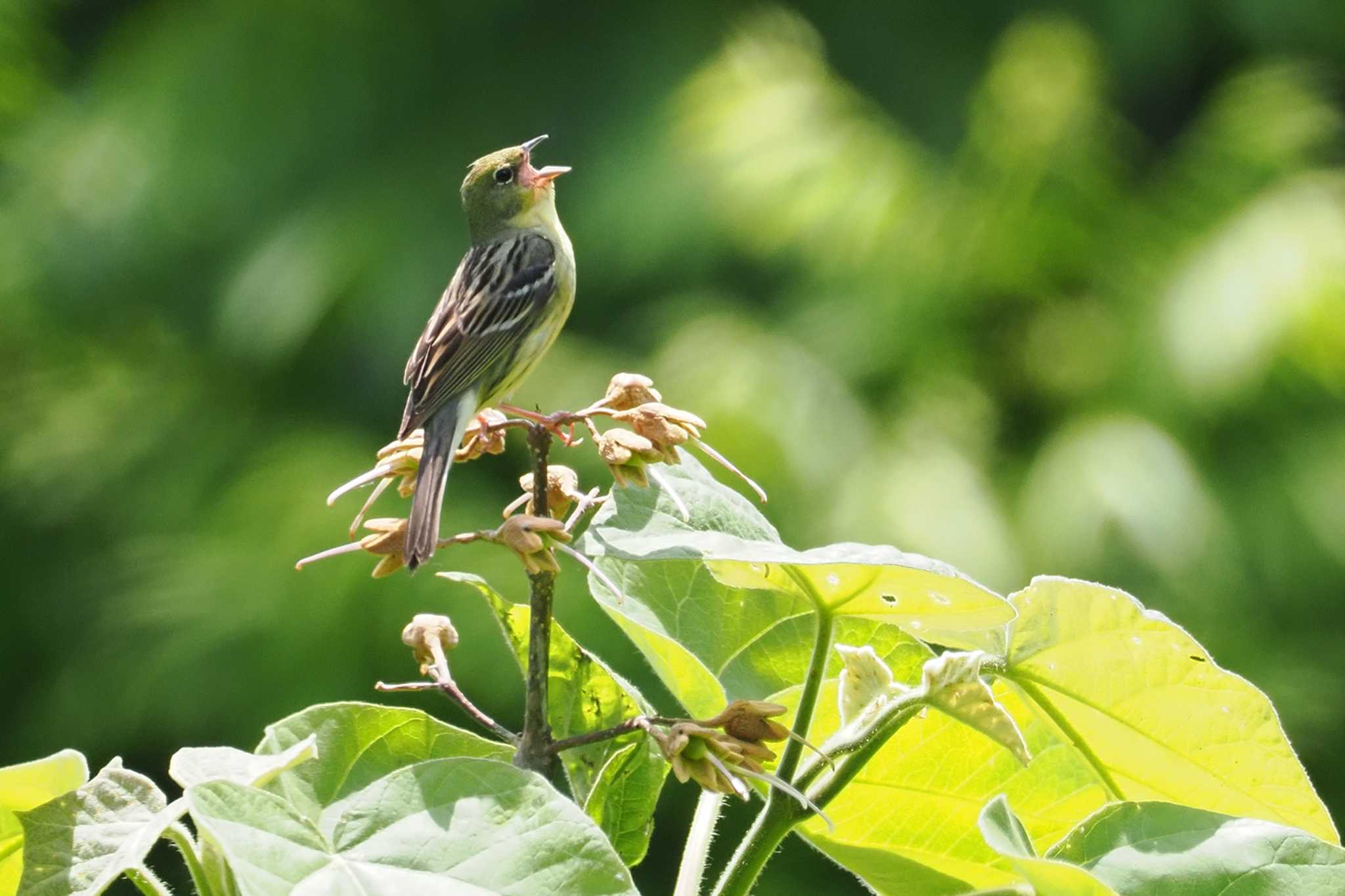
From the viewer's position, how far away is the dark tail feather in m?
0.94

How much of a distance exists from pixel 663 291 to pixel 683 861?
4.71m

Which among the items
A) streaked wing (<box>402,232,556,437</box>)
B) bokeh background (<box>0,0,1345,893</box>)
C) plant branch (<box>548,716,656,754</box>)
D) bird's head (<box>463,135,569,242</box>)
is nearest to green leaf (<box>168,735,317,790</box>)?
plant branch (<box>548,716,656,754</box>)

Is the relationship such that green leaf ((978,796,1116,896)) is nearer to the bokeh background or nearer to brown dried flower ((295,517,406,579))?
brown dried flower ((295,517,406,579))

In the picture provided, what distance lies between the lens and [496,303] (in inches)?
74.2

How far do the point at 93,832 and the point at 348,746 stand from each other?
0.15 metres

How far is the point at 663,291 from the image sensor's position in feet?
18.1

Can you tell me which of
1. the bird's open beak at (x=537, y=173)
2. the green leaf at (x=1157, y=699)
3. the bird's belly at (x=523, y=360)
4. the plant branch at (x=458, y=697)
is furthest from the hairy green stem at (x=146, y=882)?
the bird's open beak at (x=537, y=173)

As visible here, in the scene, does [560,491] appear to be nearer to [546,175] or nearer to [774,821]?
[774,821]

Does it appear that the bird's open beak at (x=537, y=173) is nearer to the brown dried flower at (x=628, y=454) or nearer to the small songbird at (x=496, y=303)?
the small songbird at (x=496, y=303)

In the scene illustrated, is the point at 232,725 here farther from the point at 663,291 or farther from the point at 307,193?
the point at 307,193

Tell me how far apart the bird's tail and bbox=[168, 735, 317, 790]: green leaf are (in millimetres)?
135

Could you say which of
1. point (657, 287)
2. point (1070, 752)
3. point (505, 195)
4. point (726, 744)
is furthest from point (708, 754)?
point (657, 287)

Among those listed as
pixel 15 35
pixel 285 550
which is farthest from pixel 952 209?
pixel 15 35

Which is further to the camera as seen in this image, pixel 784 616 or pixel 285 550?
pixel 285 550
